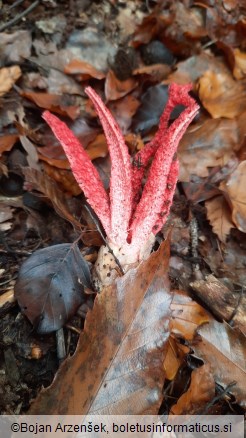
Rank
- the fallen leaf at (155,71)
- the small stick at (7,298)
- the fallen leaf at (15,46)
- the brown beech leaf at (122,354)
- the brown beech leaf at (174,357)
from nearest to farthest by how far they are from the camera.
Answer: the brown beech leaf at (122,354) < the brown beech leaf at (174,357) < the small stick at (7,298) < the fallen leaf at (15,46) < the fallen leaf at (155,71)

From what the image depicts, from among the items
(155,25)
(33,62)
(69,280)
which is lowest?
(69,280)

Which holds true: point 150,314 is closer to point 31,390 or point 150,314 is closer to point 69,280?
point 69,280

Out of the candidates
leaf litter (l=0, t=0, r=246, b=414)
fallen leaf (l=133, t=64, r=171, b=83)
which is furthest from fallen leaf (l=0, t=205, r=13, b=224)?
fallen leaf (l=133, t=64, r=171, b=83)

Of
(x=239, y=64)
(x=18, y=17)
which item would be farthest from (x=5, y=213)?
(x=239, y=64)

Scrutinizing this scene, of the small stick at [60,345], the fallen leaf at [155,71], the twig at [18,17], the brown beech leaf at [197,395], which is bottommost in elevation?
the brown beech leaf at [197,395]

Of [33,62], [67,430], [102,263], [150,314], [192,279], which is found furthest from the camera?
[33,62]

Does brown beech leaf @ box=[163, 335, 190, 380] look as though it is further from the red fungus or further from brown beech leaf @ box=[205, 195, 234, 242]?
brown beech leaf @ box=[205, 195, 234, 242]

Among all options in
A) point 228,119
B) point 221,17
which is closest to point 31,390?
point 228,119

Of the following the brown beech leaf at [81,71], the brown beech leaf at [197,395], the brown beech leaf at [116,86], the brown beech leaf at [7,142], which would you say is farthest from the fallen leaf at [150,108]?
the brown beech leaf at [197,395]

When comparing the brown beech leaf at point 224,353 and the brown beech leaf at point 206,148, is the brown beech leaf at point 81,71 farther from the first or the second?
the brown beech leaf at point 224,353
